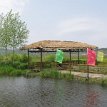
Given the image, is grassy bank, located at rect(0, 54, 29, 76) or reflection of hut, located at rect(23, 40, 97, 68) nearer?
grassy bank, located at rect(0, 54, 29, 76)

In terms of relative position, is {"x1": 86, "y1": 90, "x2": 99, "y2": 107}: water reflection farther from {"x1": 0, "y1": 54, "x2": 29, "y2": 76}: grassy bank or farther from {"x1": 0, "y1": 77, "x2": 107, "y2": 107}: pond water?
{"x1": 0, "y1": 54, "x2": 29, "y2": 76}: grassy bank

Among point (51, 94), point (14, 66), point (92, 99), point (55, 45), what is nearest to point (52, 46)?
point (55, 45)

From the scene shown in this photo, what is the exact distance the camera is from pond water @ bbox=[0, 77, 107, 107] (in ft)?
68.6

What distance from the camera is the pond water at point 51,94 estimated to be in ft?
68.6

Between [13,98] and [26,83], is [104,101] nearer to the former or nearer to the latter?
[13,98]

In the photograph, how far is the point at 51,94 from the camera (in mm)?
23953

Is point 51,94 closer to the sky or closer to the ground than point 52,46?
closer to the ground

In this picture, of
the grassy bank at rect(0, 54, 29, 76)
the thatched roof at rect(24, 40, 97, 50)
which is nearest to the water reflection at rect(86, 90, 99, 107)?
the grassy bank at rect(0, 54, 29, 76)

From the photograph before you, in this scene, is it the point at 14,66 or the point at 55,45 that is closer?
the point at 14,66

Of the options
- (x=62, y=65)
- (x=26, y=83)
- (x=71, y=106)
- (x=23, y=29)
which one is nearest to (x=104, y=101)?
(x=71, y=106)

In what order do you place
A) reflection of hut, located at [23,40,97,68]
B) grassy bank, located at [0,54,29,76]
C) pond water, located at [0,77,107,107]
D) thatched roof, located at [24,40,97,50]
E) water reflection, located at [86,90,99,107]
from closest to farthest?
water reflection, located at [86,90,99,107] → pond water, located at [0,77,107,107] → grassy bank, located at [0,54,29,76] → thatched roof, located at [24,40,97,50] → reflection of hut, located at [23,40,97,68]

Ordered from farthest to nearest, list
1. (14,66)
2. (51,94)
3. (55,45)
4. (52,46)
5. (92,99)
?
(55,45) → (52,46) → (14,66) → (51,94) → (92,99)

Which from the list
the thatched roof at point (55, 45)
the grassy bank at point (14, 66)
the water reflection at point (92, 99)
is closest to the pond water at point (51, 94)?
the water reflection at point (92, 99)

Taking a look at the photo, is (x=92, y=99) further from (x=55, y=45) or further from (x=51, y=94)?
(x=55, y=45)
